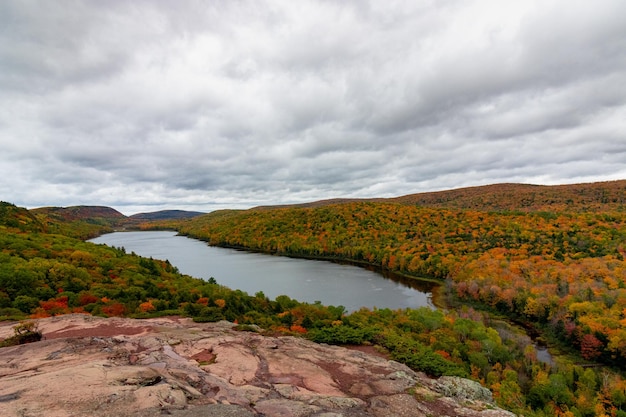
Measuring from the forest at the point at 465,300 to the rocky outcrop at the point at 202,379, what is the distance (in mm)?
4871

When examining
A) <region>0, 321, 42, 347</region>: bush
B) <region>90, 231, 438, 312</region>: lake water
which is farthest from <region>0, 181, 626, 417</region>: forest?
<region>90, 231, 438, 312</region>: lake water

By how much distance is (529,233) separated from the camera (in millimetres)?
105875

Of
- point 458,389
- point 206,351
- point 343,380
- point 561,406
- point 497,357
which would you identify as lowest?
point 561,406

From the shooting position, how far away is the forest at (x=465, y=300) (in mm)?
28861

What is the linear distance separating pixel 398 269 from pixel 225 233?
379ft

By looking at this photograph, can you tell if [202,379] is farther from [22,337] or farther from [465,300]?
[465,300]

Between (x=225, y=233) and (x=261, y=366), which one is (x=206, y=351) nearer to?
(x=261, y=366)

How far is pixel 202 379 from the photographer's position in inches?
440

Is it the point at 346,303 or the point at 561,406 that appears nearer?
the point at 561,406

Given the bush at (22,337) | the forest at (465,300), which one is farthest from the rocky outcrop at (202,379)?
the forest at (465,300)

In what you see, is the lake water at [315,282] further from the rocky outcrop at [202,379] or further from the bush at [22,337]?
the bush at [22,337]

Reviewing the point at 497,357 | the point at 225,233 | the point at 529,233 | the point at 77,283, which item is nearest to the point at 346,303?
the point at 497,357

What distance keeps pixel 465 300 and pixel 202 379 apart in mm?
72661

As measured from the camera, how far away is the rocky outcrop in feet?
28.1
